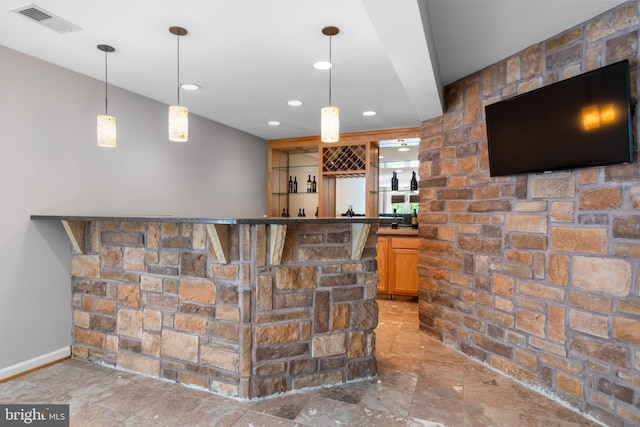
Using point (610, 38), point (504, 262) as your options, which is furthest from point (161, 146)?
point (610, 38)

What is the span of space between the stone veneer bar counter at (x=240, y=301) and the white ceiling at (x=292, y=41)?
3.80ft

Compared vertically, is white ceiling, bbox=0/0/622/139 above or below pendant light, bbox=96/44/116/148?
above

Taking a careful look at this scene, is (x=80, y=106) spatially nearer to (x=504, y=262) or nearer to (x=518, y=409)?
(x=504, y=262)

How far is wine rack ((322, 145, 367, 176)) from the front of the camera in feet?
16.3

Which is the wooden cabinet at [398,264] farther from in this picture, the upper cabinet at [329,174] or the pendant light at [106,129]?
the pendant light at [106,129]

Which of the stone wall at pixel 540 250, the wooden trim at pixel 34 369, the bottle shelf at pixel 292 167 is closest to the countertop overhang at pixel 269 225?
the stone wall at pixel 540 250

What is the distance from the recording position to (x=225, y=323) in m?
2.25

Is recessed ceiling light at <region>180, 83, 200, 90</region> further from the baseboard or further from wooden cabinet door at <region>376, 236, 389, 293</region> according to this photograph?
wooden cabinet door at <region>376, 236, 389, 293</region>

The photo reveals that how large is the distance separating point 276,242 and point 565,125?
1878 mm

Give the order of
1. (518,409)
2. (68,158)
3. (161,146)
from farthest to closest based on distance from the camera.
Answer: (161,146)
(68,158)
(518,409)

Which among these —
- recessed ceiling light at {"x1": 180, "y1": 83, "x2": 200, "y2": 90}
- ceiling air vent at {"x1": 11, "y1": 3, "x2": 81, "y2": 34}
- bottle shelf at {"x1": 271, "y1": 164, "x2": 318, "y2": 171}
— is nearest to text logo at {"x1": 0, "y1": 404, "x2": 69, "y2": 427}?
ceiling air vent at {"x1": 11, "y1": 3, "x2": 81, "y2": 34}

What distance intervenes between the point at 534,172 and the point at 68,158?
344cm

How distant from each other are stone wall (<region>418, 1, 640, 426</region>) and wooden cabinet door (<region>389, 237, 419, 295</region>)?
119cm

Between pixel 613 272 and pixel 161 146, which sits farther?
pixel 161 146
